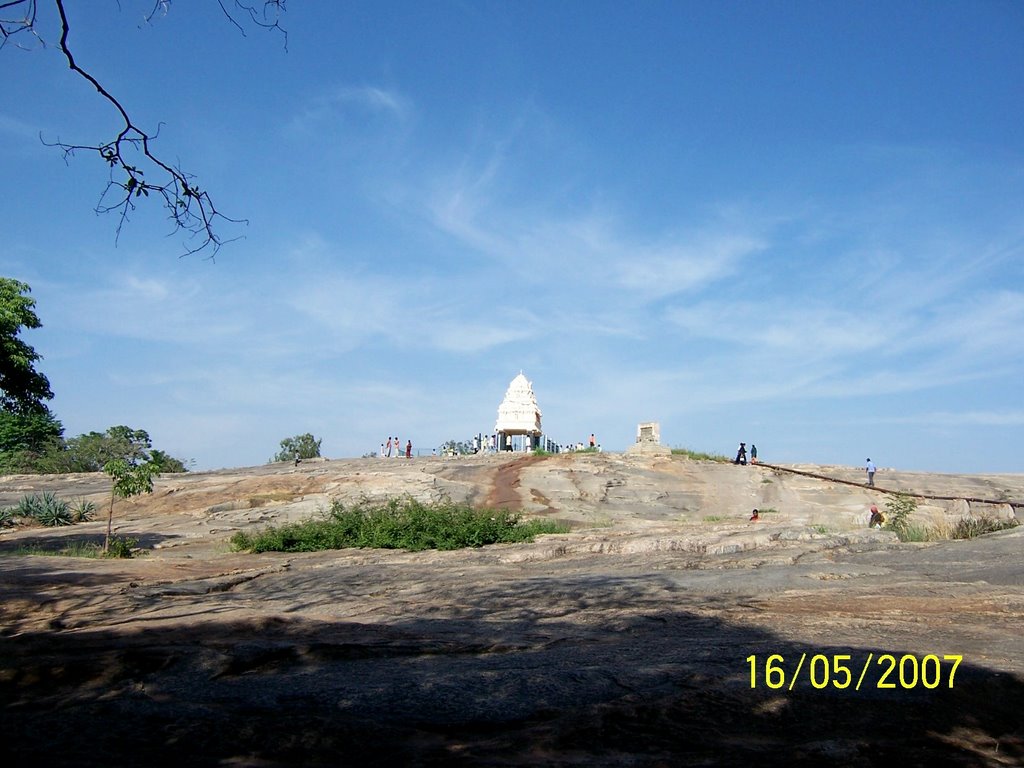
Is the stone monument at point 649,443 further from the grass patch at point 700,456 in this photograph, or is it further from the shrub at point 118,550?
the shrub at point 118,550

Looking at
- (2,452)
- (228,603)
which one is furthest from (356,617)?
(2,452)

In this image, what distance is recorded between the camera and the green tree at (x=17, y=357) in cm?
1733

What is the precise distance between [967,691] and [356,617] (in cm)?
558

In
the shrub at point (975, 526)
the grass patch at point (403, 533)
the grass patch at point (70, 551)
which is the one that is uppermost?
the shrub at point (975, 526)

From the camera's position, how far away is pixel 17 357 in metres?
17.3

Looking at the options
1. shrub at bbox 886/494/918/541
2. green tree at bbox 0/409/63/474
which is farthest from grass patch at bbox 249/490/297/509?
green tree at bbox 0/409/63/474

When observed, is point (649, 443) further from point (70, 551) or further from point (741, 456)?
point (70, 551)

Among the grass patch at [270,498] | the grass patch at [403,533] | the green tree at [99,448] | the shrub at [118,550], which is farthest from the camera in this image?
the green tree at [99,448]

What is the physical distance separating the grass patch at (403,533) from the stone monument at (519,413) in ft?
94.8

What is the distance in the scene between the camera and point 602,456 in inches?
1373

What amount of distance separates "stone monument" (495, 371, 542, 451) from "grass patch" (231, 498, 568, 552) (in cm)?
Result: 2890

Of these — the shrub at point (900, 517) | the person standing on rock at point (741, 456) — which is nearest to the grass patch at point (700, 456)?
the person standing on rock at point (741, 456)

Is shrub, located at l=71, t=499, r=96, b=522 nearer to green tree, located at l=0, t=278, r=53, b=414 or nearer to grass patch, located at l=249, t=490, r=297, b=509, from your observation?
grass patch, located at l=249, t=490, r=297, b=509

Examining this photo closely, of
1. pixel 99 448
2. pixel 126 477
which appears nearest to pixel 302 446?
pixel 99 448
